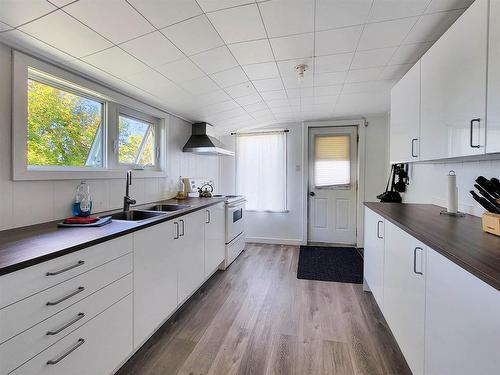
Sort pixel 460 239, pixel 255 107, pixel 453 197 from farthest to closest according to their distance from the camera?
pixel 255 107 → pixel 453 197 → pixel 460 239

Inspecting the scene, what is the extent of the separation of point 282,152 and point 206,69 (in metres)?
2.48

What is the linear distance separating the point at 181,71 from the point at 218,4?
0.79m

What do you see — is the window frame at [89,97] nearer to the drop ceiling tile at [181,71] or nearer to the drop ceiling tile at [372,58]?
the drop ceiling tile at [181,71]

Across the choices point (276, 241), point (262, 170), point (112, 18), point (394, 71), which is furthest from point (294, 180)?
point (112, 18)

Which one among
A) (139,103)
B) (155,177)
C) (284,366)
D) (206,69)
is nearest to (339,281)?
(284,366)

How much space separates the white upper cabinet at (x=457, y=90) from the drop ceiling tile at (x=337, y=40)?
20.7 inches

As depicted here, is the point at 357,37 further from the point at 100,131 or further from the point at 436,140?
the point at 100,131

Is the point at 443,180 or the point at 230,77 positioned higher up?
the point at 230,77

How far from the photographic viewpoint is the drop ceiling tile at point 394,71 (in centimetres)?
225

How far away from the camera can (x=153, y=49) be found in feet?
5.51

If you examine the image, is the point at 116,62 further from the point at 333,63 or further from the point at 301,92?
the point at 301,92

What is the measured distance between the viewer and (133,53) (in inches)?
66.4

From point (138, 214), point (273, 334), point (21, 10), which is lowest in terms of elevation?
point (273, 334)

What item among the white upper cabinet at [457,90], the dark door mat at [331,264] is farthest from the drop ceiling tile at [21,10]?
the dark door mat at [331,264]
